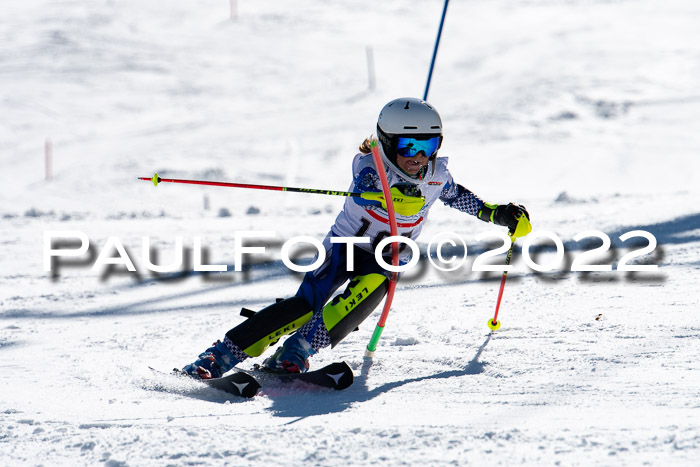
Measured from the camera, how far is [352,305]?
3.42 metres

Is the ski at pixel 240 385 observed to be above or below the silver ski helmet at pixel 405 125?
below

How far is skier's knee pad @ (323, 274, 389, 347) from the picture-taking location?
3391mm

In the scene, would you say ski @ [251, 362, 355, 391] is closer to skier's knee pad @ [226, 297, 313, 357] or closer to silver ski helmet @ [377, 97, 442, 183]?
skier's knee pad @ [226, 297, 313, 357]

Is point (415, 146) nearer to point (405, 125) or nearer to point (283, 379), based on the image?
point (405, 125)

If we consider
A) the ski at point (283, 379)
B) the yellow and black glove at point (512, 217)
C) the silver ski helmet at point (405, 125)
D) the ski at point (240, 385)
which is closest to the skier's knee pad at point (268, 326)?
the ski at point (283, 379)

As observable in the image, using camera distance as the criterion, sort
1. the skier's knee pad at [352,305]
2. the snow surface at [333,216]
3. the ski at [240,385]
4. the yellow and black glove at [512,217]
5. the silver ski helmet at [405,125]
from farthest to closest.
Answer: the yellow and black glove at [512,217] < the silver ski helmet at [405,125] < the skier's knee pad at [352,305] < the ski at [240,385] < the snow surface at [333,216]

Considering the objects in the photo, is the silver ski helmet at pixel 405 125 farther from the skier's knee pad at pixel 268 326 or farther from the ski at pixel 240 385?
the ski at pixel 240 385

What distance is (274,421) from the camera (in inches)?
110

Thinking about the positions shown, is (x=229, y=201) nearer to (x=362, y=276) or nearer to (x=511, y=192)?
(x=511, y=192)

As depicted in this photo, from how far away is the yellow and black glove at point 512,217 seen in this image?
12.8 ft

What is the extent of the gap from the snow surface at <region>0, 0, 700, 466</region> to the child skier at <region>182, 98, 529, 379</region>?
263 millimetres

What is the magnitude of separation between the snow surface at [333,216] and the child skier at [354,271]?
263 millimetres

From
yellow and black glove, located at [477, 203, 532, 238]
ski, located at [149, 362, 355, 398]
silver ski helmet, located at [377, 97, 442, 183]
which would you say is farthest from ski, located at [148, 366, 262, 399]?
yellow and black glove, located at [477, 203, 532, 238]

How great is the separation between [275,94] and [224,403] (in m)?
15.4
